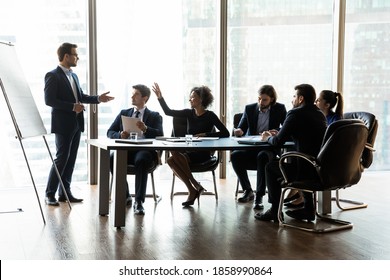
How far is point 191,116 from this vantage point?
5.81 meters

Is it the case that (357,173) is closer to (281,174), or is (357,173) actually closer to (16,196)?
(281,174)

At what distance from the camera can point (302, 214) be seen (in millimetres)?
4898

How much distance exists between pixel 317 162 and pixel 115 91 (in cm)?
336

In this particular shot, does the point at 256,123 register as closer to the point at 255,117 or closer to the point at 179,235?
the point at 255,117

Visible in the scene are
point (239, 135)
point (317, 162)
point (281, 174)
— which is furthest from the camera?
point (239, 135)

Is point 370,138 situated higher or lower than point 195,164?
higher

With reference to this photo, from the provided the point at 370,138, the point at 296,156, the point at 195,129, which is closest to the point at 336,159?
the point at 296,156

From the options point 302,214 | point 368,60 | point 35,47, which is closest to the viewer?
point 302,214

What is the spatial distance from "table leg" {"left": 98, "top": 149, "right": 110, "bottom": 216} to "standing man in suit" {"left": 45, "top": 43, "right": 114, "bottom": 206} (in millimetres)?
691

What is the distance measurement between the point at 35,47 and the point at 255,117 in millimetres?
2775

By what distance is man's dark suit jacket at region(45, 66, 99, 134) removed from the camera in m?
5.57

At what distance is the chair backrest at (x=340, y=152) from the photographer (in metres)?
4.21

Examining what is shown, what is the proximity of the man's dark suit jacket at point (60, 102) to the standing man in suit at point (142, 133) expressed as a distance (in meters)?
0.44
